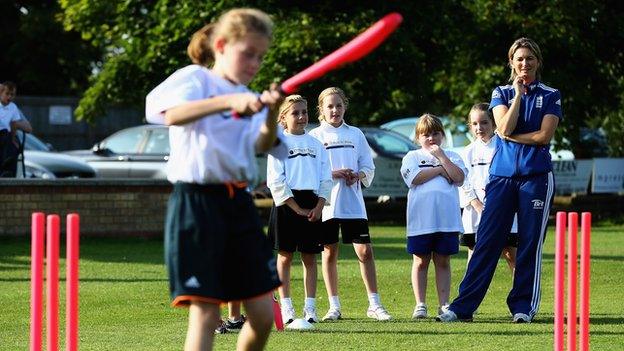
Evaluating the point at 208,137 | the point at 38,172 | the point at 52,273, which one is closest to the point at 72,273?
the point at 52,273

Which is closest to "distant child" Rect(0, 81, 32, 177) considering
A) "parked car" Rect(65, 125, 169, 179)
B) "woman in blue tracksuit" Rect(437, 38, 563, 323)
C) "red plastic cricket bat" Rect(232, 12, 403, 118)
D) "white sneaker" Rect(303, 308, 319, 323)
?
"parked car" Rect(65, 125, 169, 179)

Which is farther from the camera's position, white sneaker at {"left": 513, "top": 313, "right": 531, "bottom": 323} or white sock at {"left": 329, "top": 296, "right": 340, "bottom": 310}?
white sock at {"left": 329, "top": 296, "right": 340, "bottom": 310}

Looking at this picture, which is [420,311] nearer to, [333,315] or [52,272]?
[333,315]

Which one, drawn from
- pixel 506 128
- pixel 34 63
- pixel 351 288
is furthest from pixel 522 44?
pixel 34 63

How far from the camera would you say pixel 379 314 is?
10922 millimetres

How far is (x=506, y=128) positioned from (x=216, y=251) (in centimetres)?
459

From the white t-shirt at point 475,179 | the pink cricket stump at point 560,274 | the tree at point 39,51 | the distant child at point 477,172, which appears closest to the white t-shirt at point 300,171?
the distant child at point 477,172

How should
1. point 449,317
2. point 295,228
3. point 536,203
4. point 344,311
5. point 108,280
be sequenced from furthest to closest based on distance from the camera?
point 108,280
point 344,311
point 295,228
point 449,317
point 536,203

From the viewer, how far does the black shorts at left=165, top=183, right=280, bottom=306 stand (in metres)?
6.03

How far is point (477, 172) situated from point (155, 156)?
1470cm

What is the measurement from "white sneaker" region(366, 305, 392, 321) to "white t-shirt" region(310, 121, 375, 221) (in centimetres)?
78

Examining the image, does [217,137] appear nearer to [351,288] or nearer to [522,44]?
[522,44]

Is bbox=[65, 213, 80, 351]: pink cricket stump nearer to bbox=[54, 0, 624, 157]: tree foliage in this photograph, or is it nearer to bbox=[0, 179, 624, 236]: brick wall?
bbox=[0, 179, 624, 236]: brick wall

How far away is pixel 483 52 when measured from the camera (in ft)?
91.0
